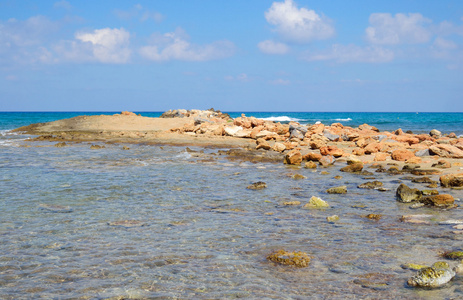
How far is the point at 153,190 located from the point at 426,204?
648 cm

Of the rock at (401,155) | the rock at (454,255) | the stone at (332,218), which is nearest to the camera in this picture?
the rock at (454,255)

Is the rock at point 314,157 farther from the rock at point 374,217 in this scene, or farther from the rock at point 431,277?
the rock at point 431,277

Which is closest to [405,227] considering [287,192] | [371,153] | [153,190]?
[287,192]

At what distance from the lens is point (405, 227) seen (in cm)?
688

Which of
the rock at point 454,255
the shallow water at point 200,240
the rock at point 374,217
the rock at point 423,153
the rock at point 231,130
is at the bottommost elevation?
the shallow water at point 200,240

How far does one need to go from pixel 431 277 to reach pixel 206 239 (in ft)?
10.4

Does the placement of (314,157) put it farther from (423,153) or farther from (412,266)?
(412,266)

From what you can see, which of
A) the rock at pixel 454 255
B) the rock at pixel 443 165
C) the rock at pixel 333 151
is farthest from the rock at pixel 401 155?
the rock at pixel 454 255

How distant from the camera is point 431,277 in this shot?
4.48 m

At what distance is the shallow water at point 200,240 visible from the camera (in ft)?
14.7

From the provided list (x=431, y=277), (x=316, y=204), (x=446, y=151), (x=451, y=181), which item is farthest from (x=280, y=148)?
(x=431, y=277)

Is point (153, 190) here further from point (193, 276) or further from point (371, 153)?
point (371, 153)

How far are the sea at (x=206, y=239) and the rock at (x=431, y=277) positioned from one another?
0.09 metres

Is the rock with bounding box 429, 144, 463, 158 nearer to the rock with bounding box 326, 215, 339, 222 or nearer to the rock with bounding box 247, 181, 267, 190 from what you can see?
the rock with bounding box 247, 181, 267, 190
